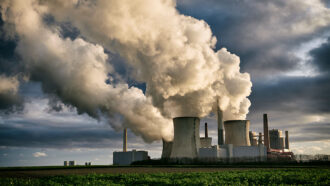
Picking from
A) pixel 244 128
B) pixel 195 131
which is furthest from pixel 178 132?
pixel 244 128

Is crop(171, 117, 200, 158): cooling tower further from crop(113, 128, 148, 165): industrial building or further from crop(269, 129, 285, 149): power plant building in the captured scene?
crop(269, 129, 285, 149): power plant building

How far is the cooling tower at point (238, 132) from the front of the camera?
52.6 m

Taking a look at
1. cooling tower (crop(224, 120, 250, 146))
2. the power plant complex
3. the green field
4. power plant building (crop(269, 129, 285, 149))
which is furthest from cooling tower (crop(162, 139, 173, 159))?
power plant building (crop(269, 129, 285, 149))

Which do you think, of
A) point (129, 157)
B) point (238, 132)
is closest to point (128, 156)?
point (129, 157)

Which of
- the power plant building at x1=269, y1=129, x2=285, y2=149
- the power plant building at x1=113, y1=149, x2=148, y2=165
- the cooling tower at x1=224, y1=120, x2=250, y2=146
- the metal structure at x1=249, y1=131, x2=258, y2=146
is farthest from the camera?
the power plant building at x1=269, y1=129, x2=285, y2=149

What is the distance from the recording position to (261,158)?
5138cm

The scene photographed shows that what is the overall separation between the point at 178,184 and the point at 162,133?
1601 inches

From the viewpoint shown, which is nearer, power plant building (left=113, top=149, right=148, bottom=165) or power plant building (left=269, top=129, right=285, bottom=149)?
power plant building (left=113, top=149, right=148, bottom=165)

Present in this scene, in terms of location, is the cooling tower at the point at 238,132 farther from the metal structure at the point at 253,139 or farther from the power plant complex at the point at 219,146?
the metal structure at the point at 253,139

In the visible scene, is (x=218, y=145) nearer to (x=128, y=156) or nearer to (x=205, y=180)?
(x=128, y=156)

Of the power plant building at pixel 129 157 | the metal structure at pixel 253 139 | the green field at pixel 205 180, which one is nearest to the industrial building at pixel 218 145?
the power plant building at pixel 129 157

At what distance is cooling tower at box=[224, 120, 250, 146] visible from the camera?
52.6m

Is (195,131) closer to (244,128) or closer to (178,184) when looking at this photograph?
(244,128)

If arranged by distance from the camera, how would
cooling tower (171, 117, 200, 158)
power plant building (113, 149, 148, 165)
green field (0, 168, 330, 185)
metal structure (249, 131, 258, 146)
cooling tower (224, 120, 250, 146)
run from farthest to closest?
metal structure (249, 131, 258, 146) → power plant building (113, 149, 148, 165) → cooling tower (224, 120, 250, 146) → cooling tower (171, 117, 200, 158) → green field (0, 168, 330, 185)
